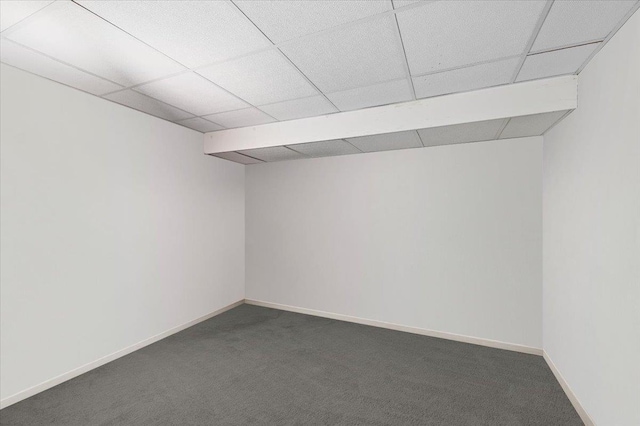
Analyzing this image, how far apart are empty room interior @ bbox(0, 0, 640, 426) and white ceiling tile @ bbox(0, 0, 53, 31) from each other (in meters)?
0.02

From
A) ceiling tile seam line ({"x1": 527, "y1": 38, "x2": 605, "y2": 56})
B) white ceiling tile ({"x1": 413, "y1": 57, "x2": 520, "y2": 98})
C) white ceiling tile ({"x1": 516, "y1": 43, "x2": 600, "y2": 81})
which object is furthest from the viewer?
white ceiling tile ({"x1": 413, "y1": 57, "x2": 520, "y2": 98})

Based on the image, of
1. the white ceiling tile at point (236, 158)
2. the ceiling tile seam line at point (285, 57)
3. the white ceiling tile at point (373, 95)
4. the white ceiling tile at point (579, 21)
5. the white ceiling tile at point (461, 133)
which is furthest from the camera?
the white ceiling tile at point (236, 158)

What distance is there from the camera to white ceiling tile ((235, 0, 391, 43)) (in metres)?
1.57

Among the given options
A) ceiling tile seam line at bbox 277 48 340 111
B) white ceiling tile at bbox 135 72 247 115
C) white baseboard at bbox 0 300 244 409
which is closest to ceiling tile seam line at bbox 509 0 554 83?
ceiling tile seam line at bbox 277 48 340 111

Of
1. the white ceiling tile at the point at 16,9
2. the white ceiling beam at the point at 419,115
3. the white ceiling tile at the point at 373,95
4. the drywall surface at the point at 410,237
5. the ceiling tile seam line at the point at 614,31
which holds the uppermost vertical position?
the white ceiling tile at the point at 16,9

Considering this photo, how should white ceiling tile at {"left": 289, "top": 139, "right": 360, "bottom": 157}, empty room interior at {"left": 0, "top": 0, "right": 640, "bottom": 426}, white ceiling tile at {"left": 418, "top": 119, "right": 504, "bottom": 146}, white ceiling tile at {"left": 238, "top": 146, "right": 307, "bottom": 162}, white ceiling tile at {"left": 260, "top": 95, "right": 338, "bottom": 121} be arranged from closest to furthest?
1. empty room interior at {"left": 0, "top": 0, "right": 640, "bottom": 426}
2. white ceiling tile at {"left": 418, "top": 119, "right": 504, "bottom": 146}
3. white ceiling tile at {"left": 260, "top": 95, "right": 338, "bottom": 121}
4. white ceiling tile at {"left": 289, "top": 139, "right": 360, "bottom": 157}
5. white ceiling tile at {"left": 238, "top": 146, "right": 307, "bottom": 162}

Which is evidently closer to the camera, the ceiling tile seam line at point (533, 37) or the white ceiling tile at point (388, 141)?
the ceiling tile seam line at point (533, 37)

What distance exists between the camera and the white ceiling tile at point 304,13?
1.57 meters

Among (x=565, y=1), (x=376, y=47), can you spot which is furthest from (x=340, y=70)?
(x=565, y=1)

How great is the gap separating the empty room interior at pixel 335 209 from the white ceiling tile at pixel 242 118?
0.04 meters

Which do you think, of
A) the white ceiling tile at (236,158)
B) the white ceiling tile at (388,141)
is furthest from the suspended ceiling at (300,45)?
the white ceiling tile at (236,158)

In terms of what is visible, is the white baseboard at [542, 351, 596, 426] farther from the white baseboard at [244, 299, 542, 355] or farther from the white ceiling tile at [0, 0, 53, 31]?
the white ceiling tile at [0, 0, 53, 31]

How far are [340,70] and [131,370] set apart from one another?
3.36 meters

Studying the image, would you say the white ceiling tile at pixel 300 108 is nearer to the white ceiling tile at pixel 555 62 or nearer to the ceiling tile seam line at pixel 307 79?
the ceiling tile seam line at pixel 307 79
